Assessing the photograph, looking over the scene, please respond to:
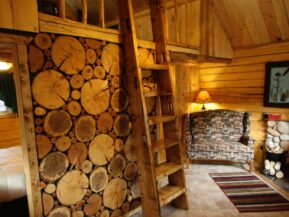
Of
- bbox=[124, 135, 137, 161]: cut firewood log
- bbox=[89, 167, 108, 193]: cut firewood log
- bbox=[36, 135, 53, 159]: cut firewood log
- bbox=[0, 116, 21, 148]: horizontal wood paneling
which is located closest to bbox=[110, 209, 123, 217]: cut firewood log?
bbox=[89, 167, 108, 193]: cut firewood log

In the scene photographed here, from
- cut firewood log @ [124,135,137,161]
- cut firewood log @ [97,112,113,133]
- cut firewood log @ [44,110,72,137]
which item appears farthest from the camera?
cut firewood log @ [124,135,137,161]

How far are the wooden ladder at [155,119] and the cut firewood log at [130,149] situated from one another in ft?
0.37

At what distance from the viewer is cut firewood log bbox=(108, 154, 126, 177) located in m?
2.11

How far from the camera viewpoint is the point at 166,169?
2215 millimetres

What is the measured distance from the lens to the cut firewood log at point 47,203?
1663 millimetres

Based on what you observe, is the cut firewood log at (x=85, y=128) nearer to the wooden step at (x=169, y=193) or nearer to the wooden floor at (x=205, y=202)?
the wooden step at (x=169, y=193)

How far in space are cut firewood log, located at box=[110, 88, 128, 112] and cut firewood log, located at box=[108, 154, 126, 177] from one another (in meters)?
0.51

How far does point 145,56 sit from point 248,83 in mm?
2352

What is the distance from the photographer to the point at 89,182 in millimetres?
1930

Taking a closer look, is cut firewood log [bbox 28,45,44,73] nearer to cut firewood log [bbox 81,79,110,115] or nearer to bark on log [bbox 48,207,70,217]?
cut firewood log [bbox 81,79,110,115]

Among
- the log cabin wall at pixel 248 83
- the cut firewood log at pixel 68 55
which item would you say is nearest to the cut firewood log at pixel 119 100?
the cut firewood log at pixel 68 55

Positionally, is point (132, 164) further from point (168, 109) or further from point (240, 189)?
point (240, 189)

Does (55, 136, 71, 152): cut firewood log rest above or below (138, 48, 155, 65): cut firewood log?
below

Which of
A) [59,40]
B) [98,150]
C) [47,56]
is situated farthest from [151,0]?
[98,150]
